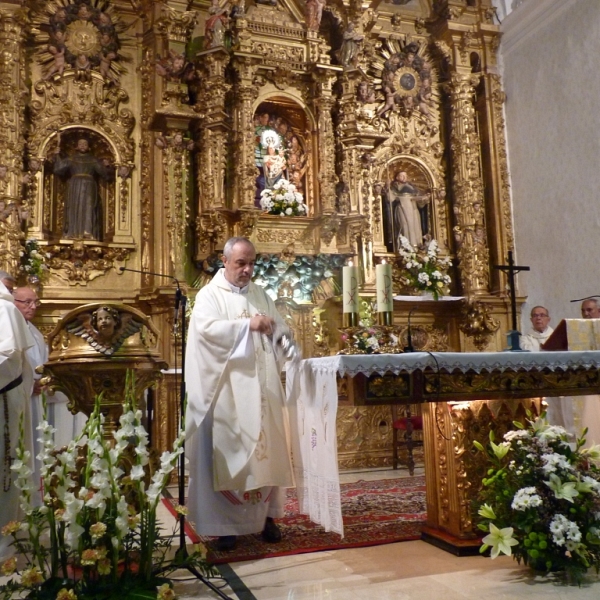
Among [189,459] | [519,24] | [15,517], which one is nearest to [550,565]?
[189,459]

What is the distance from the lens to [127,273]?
8492mm

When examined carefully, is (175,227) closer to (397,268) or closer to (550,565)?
(397,268)

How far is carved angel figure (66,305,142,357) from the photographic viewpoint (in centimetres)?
376

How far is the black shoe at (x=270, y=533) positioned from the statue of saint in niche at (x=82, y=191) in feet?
16.6

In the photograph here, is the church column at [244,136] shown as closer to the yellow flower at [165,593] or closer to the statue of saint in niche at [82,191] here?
the statue of saint in niche at [82,191]

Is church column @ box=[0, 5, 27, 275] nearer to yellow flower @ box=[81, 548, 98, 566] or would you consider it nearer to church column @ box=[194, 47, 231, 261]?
church column @ box=[194, 47, 231, 261]

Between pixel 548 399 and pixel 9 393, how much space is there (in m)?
5.83

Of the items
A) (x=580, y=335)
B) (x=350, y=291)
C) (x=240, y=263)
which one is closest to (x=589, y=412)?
(x=580, y=335)

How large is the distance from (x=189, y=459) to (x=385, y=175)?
6.55m

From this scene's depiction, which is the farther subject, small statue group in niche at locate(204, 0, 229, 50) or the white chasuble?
small statue group in niche at locate(204, 0, 229, 50)

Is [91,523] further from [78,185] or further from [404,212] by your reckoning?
[404,212]

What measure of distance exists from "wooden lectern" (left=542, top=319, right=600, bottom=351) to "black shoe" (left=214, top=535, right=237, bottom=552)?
2567 mm

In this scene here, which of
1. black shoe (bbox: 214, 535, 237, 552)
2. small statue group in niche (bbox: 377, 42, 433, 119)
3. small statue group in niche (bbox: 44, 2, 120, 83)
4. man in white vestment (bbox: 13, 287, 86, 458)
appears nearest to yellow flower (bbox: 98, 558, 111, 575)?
black shoe (bbox: 214, 535, 237, 552)

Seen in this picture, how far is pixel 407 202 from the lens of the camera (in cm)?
991
